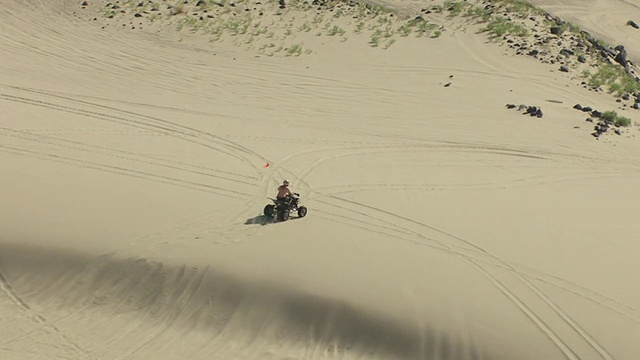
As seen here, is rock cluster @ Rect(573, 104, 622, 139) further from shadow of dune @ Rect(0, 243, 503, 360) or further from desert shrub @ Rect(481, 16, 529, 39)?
shadow of dune @ Rect(0, 243, 503, 360)

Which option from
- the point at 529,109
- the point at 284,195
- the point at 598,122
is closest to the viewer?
the point at 284,195

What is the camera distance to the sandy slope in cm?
864

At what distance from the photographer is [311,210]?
11406 mm

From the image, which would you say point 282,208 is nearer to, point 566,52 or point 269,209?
point 269,209

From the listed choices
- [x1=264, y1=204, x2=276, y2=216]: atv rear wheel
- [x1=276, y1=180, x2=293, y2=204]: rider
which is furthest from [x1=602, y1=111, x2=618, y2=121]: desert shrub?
[x1=264, y1=204, x2=276, y2=216]: atv rear wheel

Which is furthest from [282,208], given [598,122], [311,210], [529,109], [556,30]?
[556,30]

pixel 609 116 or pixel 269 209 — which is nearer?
pixel 269 209

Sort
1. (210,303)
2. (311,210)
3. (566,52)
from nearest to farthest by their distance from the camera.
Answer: (210,303), (311,210), (566,52)

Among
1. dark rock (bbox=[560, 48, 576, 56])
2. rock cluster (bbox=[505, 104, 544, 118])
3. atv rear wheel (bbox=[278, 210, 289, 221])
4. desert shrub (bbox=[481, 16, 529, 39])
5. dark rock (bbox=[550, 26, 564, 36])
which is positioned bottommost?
atv rear wheel (bbox=[278, 210, 289, 221])

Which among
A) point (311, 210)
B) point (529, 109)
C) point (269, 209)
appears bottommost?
point (311, 210)

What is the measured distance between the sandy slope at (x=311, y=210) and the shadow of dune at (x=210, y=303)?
0.03 meters

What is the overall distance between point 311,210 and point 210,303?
10.1 feet

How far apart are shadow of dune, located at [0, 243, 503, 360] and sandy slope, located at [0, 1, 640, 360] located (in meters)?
0.03

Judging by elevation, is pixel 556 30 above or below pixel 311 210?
above
